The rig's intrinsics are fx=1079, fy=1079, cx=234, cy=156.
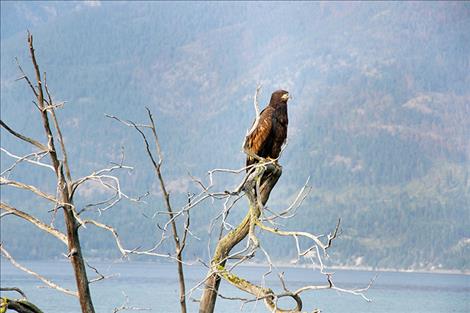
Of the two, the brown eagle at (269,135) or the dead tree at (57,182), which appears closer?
the dead tree at (57,182)

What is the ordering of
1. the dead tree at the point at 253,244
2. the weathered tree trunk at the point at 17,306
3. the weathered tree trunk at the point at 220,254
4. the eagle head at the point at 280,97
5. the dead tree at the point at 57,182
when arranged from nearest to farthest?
the dead tree at the point at 57,182
the weathered tree trunk at the point at 17,306
the dead tree at the point at 253,244
the weathered tree trunk at the point at 220,254
the eagle head at the point at 280,97

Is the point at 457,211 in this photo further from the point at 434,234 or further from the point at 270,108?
the point at 270,108

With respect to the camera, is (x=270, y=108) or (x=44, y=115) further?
(x=270, y=108)

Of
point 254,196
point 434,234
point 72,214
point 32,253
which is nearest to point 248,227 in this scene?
point 254,196

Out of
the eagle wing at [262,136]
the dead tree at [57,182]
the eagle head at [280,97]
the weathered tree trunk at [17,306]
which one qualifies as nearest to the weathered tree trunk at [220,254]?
the dead tree at [57,182]

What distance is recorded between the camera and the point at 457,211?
622ft

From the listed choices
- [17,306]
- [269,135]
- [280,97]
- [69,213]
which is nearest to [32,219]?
[69,213]

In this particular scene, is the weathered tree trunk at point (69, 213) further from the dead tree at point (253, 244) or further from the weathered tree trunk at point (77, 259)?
the dead tree at point (253, 244)

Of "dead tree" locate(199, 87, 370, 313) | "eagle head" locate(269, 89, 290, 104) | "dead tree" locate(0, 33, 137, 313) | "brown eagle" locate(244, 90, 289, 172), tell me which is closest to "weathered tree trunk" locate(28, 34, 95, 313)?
"dead tree" locate(0, 33, 137, 313)

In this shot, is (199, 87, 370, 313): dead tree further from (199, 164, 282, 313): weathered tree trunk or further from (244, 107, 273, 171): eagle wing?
(244, 107, 273, 171): eagle wing

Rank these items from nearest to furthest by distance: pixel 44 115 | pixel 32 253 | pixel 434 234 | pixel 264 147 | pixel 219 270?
A: pixel 44 115
pixel 219 270
pixel 264 147
pixel 434 234
pixel 32 253

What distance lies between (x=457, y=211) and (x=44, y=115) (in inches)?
7406

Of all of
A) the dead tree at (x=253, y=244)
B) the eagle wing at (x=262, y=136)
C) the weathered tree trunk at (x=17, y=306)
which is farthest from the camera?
the eagle wing at (x=262, y=136)

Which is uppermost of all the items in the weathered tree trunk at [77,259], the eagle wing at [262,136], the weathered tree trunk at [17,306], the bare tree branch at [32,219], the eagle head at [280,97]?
the eagle head at [280,97]
